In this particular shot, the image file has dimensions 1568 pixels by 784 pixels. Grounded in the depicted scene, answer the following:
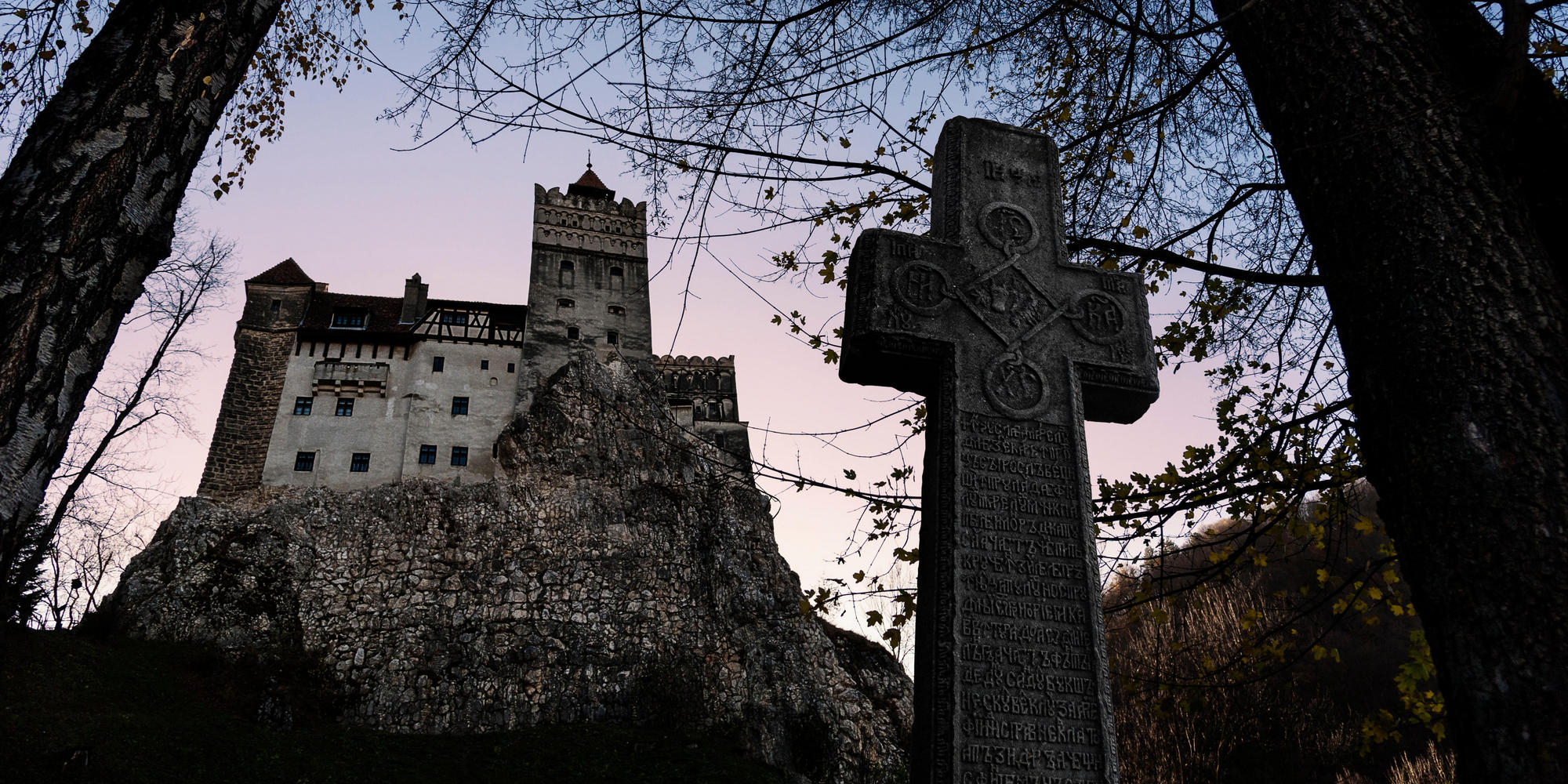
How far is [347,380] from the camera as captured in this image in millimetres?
37594

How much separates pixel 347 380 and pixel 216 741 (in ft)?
68.4

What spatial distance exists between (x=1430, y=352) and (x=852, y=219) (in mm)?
4105

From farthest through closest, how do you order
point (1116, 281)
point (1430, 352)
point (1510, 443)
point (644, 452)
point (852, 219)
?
point (644, 452) < point (852, 219) < point (1116, 281) < point (1430, 352) < point (1510, 443)

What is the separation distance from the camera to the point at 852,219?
20.3ft

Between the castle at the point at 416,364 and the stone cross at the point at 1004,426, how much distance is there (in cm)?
3302

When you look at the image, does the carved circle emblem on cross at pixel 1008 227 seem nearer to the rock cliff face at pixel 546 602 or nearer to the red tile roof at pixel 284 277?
the rock cliff face at pixel 546 602

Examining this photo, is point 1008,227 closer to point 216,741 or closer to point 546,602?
point 216,741

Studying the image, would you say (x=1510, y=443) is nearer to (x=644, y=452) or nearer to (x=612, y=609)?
(x=612, y=609)

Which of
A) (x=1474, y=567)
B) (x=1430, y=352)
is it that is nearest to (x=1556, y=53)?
(x=1430, y=352)

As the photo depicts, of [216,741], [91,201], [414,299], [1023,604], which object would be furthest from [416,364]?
[1023,604]

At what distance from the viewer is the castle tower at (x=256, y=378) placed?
34.8 meters

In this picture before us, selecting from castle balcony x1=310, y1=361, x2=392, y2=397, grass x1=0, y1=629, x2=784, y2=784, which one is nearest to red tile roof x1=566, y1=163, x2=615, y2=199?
castle balcony x1=310, y1=361, x2=392, y2=397

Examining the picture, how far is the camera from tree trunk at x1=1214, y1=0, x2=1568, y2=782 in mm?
2100

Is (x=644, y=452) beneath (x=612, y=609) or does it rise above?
above
